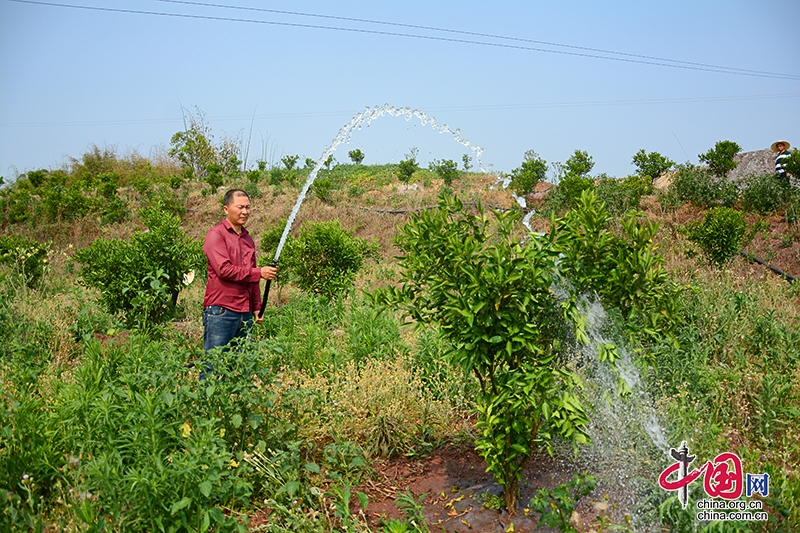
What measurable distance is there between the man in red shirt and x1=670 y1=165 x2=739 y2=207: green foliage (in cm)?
1122

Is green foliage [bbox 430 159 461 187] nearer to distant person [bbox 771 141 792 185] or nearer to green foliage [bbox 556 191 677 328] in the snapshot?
distant person [bbox 771 141 792 185]

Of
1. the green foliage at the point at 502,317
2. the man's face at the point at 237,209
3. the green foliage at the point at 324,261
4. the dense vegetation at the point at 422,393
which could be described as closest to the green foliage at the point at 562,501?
the dense vegetation at the point at 422,393

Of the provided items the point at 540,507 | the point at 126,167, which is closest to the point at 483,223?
the point at 540,507

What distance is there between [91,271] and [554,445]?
5.77 m

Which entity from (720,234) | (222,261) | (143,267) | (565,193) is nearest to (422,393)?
(222,261)

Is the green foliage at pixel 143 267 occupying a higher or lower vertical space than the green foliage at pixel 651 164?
lower

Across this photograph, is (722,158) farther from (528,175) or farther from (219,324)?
(219,324)

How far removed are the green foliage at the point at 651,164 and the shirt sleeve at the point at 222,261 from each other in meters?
13.8

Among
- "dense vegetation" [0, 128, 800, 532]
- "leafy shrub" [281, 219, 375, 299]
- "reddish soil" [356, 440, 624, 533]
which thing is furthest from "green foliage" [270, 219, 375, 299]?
"reddish soil" [356, 440, 624, 533]

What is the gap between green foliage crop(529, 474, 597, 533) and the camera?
290 cm

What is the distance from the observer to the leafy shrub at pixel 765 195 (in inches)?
A: 484

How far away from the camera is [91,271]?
720 cm

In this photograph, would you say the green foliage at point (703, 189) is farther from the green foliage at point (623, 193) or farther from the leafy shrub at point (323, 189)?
the leafy shrub at point (323, 189)

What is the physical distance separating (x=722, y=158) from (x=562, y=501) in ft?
44.5
